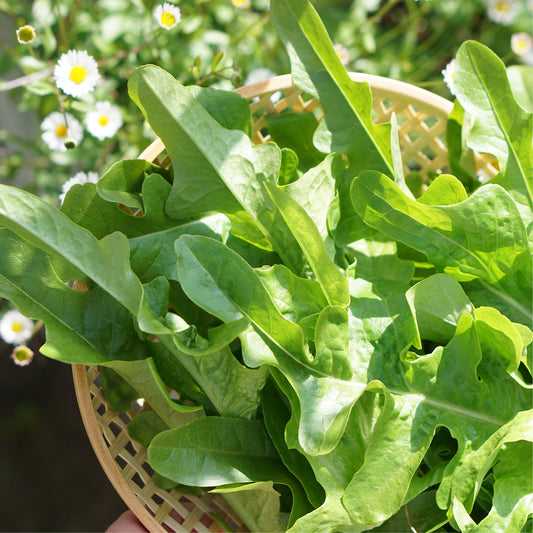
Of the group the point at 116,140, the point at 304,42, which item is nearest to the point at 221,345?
the point at 304,42

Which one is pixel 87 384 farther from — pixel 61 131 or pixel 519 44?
pixel 519 44

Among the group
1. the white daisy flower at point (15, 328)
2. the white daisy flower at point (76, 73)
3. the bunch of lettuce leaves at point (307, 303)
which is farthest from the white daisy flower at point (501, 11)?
the white daisy flower at point (15, 328)

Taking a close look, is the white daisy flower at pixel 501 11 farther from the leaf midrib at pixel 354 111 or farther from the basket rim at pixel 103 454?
the basket rim at pixel 103 454

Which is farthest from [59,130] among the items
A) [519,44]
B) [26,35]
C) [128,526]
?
[519,44]

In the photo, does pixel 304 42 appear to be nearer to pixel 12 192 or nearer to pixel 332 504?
pixel 12 192

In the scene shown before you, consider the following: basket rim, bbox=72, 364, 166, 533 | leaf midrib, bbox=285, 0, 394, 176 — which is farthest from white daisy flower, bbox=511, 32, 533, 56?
basket rim, bbox=72, 364, 166, 533

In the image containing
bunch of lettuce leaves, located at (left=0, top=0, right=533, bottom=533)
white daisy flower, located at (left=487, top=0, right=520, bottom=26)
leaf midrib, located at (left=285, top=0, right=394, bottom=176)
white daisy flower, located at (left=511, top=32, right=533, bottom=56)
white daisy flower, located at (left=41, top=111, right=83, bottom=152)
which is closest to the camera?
bunch of lettuce leaves, located at (left=0, top=0, right=533, bottom=533)

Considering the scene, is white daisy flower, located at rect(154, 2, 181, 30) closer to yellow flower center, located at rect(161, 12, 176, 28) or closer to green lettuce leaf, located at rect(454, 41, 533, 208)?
yellow flower center, located at rect(161, 12, 176, 28)

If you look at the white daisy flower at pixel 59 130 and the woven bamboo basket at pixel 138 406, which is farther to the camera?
the white daisy flower at pixel 59 130
